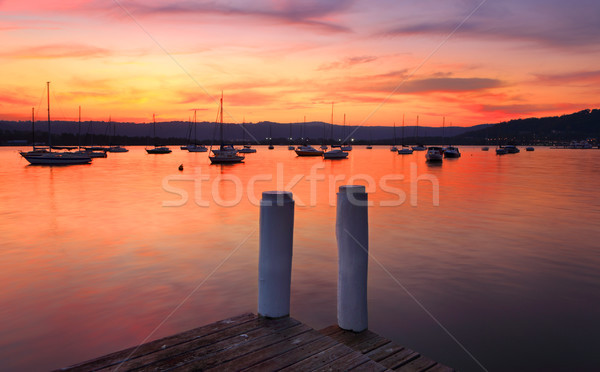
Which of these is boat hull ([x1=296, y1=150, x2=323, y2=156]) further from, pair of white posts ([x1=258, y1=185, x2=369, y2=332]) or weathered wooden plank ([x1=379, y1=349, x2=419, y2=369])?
weathered wooden plank ([x1=379, y1=349, x2=419, y2=369])

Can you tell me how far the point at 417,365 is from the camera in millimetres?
4176

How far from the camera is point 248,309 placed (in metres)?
8.70

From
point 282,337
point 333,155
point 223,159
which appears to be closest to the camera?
point 282,337

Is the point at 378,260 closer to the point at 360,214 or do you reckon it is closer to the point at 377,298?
the point at 377,298

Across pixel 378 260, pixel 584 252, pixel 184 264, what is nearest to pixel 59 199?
pixel 184 264

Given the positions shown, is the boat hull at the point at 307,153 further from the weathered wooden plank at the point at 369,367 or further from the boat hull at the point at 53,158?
the weathered wooden plank at the point at 369,367

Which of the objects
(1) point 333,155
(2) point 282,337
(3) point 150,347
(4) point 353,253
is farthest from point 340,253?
(1) point 333,155

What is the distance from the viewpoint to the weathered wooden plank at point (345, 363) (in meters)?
3.79

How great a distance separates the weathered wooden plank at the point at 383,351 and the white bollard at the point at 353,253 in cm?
44

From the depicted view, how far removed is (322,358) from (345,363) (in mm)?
244

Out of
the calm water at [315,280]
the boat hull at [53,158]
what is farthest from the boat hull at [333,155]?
the calm water at [315,280]

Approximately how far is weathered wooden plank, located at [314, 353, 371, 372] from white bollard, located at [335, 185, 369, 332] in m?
0.93

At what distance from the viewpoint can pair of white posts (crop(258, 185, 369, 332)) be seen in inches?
192

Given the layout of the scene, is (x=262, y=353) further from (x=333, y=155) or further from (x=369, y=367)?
(x=333, y=155)
